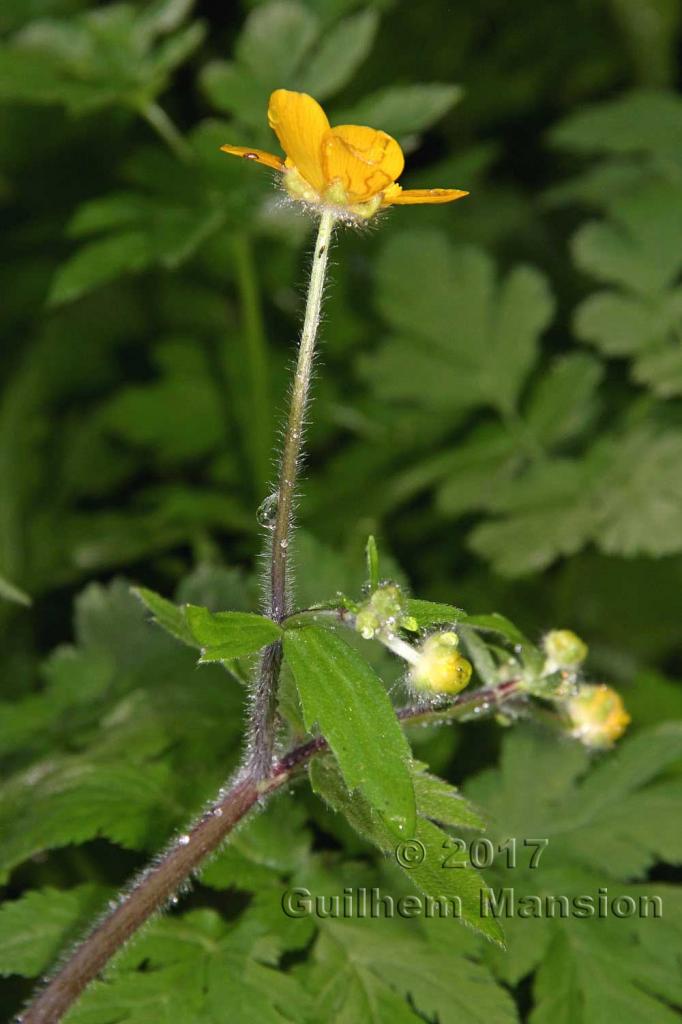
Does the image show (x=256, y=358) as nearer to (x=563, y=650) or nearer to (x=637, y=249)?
(x=637, y=249)

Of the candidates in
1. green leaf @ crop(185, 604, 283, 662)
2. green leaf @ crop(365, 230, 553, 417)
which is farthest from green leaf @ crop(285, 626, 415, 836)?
green leaf @ crop(365, 230, 553, 417)

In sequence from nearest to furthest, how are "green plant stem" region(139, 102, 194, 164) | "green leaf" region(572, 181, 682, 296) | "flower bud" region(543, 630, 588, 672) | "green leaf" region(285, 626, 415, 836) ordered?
"green leaf" region(285, 626, 415, 836) → "flower bud" region(543, 630, 588, 672) → "green plant stem" region(139, 102, 194, 164) → "green leaf" region(572, 181, 682, 296)

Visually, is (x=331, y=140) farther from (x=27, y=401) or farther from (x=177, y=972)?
(x=27, y=401)

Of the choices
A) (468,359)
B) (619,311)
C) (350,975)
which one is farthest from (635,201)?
(350,975)

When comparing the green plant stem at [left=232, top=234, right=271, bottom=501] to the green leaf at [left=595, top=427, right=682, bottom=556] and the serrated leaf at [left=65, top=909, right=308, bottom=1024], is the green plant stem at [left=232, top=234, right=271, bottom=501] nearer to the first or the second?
the green leaf at [left=595, top=427, right=682, bottom=556]

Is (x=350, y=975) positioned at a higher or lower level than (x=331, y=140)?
lower
